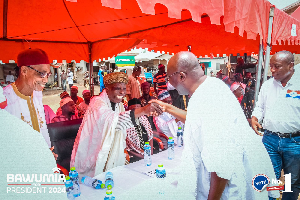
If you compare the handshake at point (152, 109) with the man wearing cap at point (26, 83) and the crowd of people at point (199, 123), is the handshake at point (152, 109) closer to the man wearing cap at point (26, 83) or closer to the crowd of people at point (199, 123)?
the crowd of people at point (199, 123)

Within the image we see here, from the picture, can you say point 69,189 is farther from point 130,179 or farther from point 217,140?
point 217,140

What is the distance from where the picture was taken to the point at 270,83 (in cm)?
310

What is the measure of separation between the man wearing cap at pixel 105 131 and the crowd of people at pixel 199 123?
1 centimetres

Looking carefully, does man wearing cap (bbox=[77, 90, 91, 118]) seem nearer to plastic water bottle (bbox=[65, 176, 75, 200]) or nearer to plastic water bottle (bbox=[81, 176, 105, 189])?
plastic water bottle (bbox=[81, 176, 105, 189])

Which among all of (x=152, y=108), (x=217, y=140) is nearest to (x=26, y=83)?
(x=152, y=108)

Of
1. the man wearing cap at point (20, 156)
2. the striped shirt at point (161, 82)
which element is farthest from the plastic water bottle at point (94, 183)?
the striped shirt at point (161, 82)

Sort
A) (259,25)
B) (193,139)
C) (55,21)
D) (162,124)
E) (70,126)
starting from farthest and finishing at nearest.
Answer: (162,124)
(55,21)
(70,126)
(259,25)
(193,139)

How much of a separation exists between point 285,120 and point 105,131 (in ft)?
8.02

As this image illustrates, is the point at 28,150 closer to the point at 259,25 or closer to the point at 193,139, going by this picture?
the point at 193,139

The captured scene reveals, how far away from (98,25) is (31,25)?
122 cm

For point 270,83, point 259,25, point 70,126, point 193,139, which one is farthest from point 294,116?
point 70,126

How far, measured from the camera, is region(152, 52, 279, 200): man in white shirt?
1.28 meters

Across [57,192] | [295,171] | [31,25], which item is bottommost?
[295,171]

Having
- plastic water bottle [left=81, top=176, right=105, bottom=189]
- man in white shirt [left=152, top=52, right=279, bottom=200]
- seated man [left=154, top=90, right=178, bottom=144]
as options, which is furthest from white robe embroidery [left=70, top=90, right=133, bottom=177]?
seated man [left=154, top=90, right=178, bottom=144]
